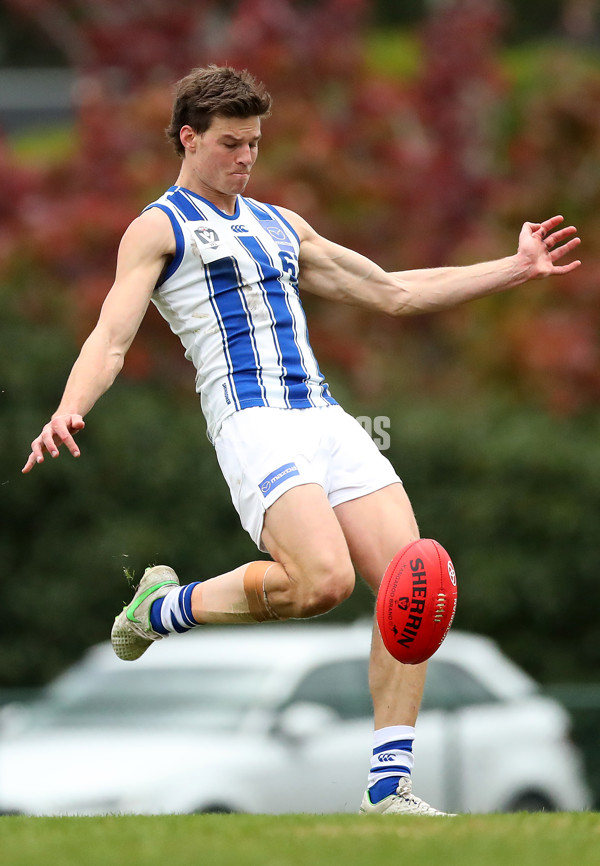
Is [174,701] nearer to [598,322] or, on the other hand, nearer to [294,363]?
[294,363]

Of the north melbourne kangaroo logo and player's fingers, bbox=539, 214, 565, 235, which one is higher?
player's fingers, bbox=539, 214, 565, 235

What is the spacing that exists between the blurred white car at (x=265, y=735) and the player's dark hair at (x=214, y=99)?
4.87m

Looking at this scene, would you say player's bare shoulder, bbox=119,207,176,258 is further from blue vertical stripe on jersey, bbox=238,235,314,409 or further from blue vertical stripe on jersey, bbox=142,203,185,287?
blue vertical stripe on jersey, bbox=238,235,314,409

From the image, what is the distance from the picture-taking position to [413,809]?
18.7ft

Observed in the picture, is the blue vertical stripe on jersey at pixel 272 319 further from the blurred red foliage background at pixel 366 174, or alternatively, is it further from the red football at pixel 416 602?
the blurred red foliage background at pixel 366 174

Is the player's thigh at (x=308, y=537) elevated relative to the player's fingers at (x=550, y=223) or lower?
lower

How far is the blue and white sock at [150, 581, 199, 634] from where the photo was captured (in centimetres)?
592

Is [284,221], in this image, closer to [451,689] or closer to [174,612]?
[174,612]

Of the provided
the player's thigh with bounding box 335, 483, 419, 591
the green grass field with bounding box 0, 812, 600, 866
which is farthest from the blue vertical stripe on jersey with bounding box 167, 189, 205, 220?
the green grass field with bounding box 0, 812, 600, 866

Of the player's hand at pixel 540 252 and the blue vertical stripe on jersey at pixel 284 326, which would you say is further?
the player's hand at pixel 540 252

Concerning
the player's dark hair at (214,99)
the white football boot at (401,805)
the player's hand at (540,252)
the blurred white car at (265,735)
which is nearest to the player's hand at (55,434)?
the player's dark hair at (214,99)

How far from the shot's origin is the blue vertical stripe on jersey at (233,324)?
5840mm

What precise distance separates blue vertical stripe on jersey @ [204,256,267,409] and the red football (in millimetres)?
924

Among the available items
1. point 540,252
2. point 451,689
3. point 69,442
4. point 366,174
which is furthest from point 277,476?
point 366,174
